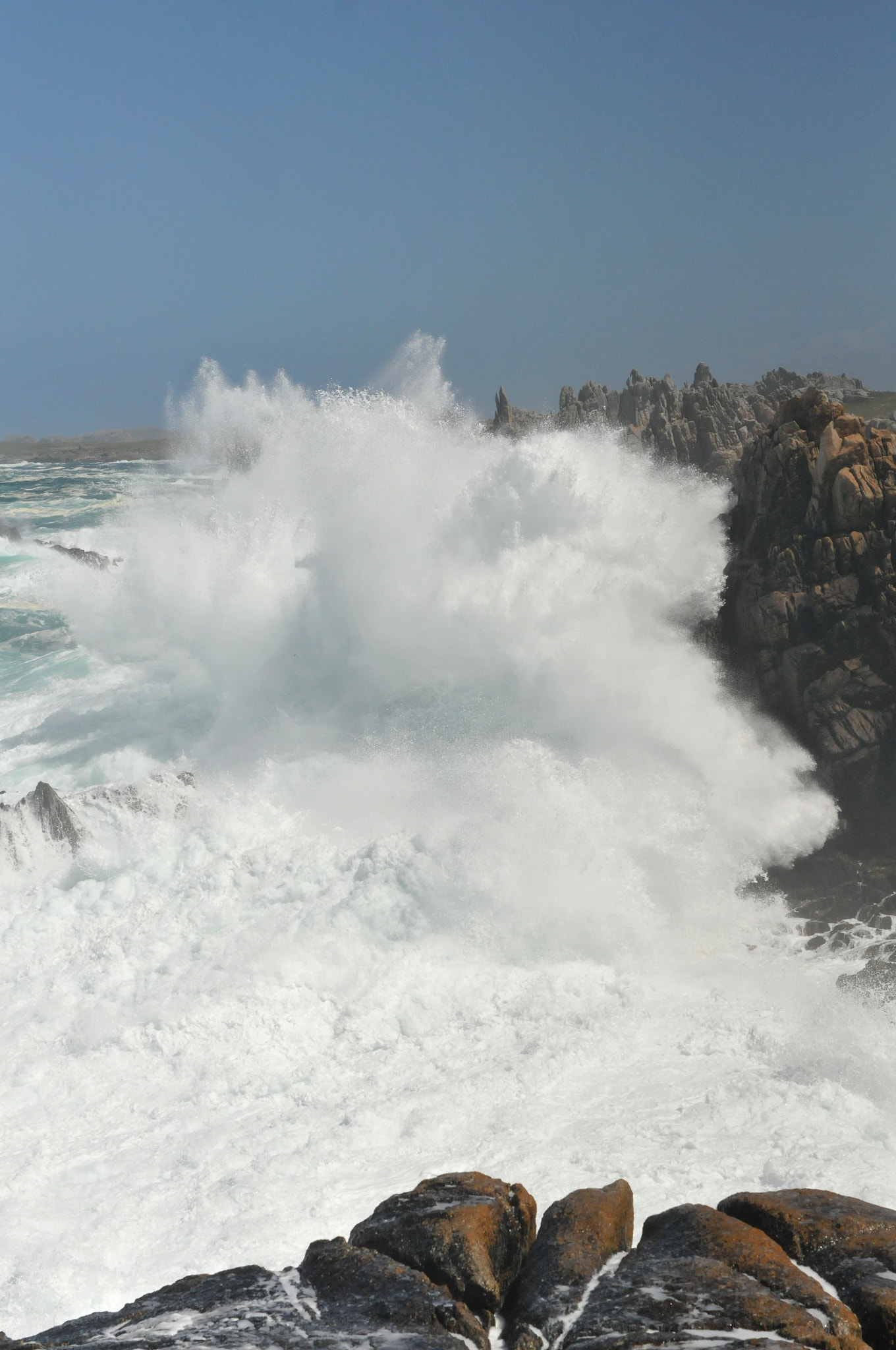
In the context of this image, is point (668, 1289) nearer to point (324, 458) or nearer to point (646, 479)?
point (646, 479)

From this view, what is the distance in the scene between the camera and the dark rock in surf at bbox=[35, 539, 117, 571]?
31938 mm

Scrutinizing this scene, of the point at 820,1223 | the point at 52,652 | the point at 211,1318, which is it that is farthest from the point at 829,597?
the point at 52,652

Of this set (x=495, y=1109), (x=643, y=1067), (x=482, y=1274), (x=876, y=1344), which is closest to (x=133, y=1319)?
(x=482, y=1274)

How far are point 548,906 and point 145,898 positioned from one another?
278 inches

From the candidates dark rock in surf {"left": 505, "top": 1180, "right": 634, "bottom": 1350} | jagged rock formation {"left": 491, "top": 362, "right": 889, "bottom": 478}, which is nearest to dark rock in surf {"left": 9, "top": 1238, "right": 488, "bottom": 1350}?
dark rock in surf {"left": 505, "top": 1180, "right": 634, "bottom": 1350}

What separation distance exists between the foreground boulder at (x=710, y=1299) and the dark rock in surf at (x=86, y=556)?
2872 cm

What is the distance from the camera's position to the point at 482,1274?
21.0ft

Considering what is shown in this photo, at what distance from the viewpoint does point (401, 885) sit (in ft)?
50.0

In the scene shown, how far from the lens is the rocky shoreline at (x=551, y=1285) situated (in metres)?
5.63

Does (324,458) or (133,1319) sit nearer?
(133,1319)

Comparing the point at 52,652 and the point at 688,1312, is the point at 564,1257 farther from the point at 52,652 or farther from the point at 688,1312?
the point at 52,652

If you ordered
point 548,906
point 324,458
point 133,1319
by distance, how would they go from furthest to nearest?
point 324,458, point 548,906, point 133,1319

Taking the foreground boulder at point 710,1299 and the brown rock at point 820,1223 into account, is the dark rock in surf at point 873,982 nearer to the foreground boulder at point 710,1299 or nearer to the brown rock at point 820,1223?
the brown rock at point 820,1223

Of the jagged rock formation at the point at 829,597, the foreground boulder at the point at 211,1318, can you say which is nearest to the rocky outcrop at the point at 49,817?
the foreground boulder at the point at 211,1318
